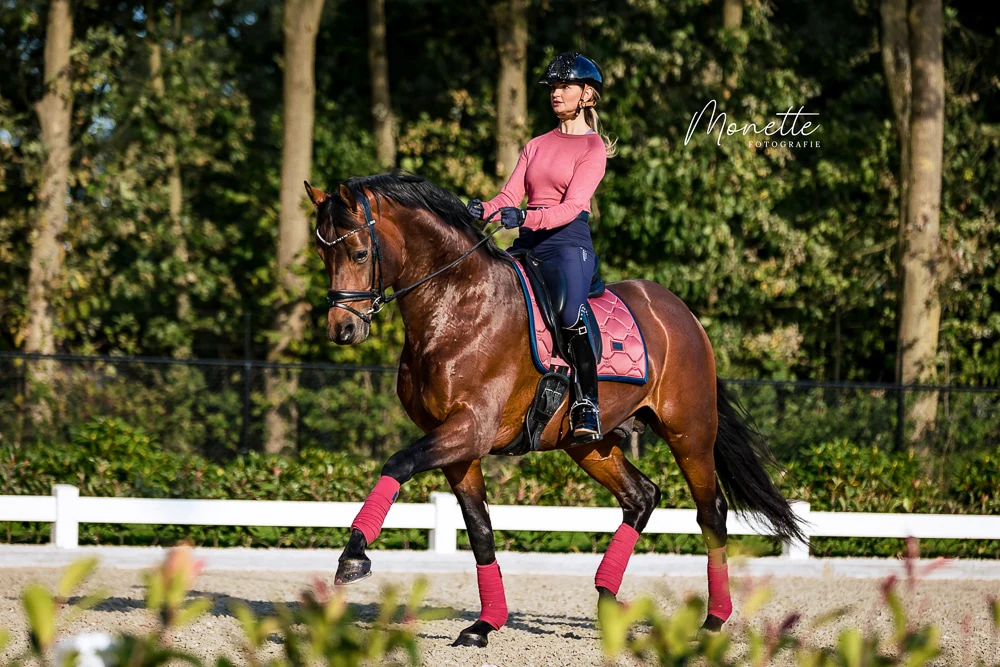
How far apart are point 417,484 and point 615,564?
4723 mm

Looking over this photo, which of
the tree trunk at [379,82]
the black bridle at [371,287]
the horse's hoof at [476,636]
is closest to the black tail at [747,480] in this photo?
the horse's hoof at [476,636]

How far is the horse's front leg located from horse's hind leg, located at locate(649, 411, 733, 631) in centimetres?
165

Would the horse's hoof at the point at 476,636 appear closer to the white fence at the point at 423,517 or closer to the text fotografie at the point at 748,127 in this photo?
the white fence at the point at 423,517

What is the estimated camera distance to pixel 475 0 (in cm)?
1997

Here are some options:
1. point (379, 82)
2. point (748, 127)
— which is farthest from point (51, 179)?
point (748, 127)

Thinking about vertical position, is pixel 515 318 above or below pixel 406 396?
above

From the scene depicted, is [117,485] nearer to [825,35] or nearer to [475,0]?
[475,0]

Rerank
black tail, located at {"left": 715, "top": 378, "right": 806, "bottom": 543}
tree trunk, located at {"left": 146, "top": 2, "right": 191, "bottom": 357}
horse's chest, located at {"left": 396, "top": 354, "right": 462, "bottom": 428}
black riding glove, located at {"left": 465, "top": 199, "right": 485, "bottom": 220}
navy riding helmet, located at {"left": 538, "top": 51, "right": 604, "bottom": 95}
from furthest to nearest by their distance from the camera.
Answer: tree trunk, located at {"left": 146, "top": 2, "right": 191, "bottom": 357}
black tail, located at {"left": 715, "top": 378, "right": 806, "bottom": 543}
navy riding helmet, located at {"left": 538, "top": 51, "right": 604, "bottom": 95}
black riding glove, located at {"left": 465, "top": 199, "right": 485, "bottom": 220}
horse's chest, located at {"left": 396, "top": 354, "right": 462, "bottom": 428}

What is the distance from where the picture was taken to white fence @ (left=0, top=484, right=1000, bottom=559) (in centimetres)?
977

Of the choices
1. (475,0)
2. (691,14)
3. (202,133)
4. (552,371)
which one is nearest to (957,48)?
(691,14)

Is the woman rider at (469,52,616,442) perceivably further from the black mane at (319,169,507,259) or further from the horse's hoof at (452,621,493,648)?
the horse's hoof at (452,621,493,648)

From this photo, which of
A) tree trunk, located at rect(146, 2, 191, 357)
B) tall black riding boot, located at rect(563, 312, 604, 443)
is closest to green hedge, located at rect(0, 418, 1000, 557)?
tall black riding boot, located at rect(563, 312, 604, 443)

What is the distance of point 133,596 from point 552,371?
3443mm

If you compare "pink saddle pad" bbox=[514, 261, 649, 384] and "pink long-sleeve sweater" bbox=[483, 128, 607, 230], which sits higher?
"pink long-sleeve sweater" bbox=[483, 128, 607, 230]
